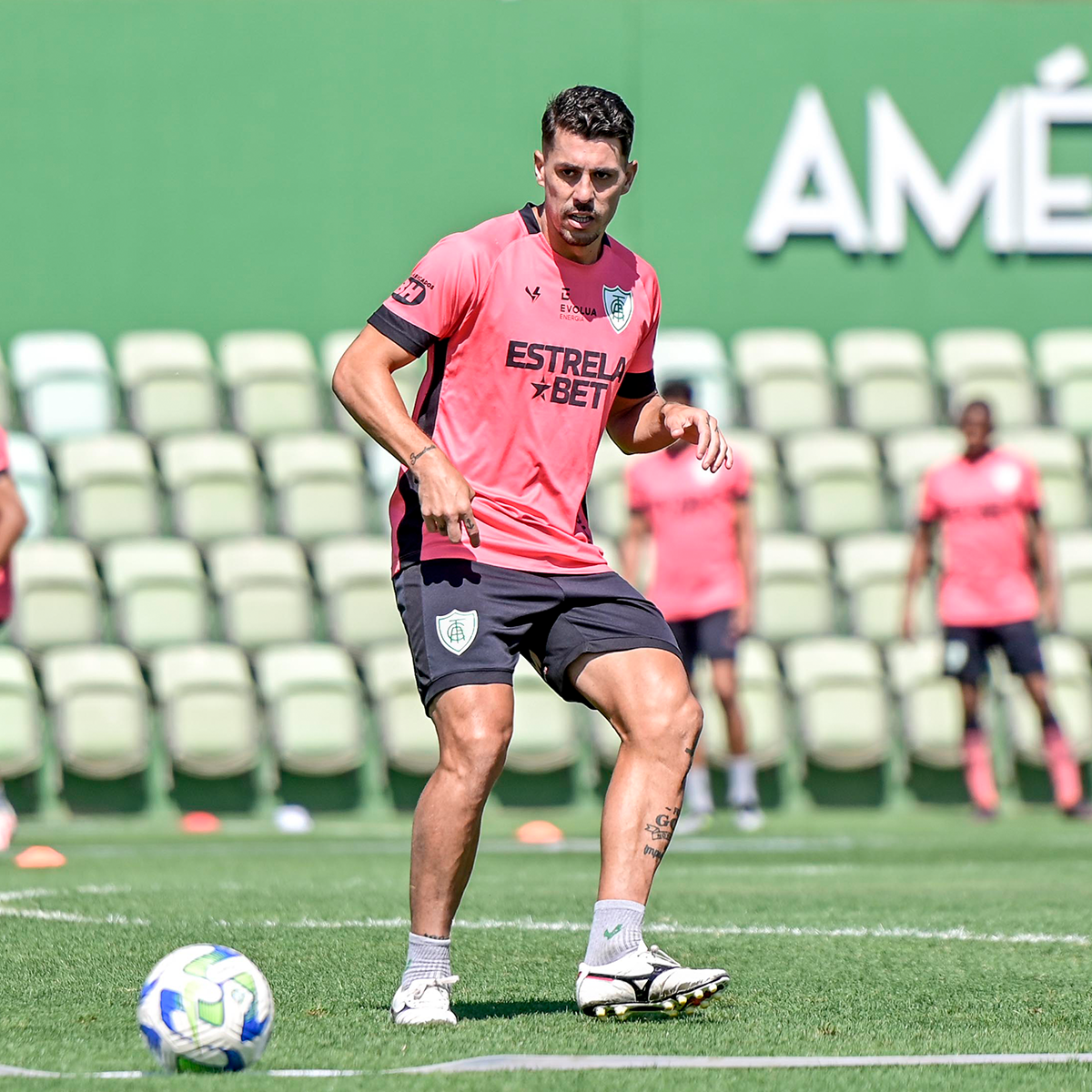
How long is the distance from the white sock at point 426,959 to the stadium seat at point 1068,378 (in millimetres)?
9561

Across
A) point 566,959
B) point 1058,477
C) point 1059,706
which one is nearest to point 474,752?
point 566,959

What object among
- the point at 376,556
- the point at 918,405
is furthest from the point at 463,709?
the point at 918,405

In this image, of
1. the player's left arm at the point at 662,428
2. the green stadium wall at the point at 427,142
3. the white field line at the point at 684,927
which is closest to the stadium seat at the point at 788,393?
the green stadium wall at the point at 427,142

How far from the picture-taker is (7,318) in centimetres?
1320

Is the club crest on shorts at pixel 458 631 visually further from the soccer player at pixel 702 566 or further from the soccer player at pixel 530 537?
the soccer player at pixel 702 566

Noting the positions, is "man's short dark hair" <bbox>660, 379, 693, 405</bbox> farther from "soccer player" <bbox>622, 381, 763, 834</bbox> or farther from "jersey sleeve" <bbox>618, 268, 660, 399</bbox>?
"jersey sleeve" <bbox>618, 268, 660, 399</bbox>

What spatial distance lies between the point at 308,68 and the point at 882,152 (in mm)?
3831

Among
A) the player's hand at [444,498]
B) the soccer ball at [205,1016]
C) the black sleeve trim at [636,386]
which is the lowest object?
the soccer ball at [205,1016]

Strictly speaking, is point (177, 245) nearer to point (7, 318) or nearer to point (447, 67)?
point (7, 318)

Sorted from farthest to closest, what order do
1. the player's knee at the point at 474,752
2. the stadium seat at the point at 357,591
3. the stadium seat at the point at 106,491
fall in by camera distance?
1. the stadium seat at the point at 106,491
2. the stadium seat at the point at 357,591
3. the player's knee at the point at 474,752

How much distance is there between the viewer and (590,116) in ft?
13.6

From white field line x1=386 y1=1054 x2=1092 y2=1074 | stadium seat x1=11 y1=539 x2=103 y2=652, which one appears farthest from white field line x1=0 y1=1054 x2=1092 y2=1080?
stadium seat x1=11 y1=539 x2=103 y2=652

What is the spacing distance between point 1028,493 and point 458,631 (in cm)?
714

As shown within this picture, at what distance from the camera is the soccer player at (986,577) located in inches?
416
